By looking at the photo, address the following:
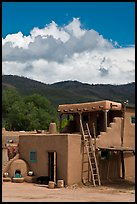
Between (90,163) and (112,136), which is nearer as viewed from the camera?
(90,163)

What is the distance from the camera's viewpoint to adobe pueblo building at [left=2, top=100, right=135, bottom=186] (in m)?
21.2

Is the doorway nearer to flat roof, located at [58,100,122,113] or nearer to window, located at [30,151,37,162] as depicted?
window, located at [30,151,37,162]

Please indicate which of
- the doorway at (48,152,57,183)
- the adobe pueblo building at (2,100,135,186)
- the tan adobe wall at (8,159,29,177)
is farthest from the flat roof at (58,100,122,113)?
the tan adobe wall at (8,159,29,177)

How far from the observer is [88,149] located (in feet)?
71.4

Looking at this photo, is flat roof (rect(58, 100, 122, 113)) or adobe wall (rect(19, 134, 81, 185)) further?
flat roof (rect(58, 100, 122, 113))

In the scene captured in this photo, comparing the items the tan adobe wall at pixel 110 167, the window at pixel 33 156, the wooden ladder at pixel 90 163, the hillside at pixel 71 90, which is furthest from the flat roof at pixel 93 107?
the hillside at pixel 71 90

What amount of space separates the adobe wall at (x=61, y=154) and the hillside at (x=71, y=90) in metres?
74.4

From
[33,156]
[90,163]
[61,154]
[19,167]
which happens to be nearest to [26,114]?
[33,156]

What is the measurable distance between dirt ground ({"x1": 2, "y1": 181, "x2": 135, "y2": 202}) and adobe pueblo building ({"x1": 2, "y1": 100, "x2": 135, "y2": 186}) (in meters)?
1.00

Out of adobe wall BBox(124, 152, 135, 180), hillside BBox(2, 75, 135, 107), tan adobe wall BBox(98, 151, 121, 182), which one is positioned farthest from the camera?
hillside BBox(2, 75, 135, 107)

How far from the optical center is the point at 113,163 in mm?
23797

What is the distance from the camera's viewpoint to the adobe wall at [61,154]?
20.9 metres

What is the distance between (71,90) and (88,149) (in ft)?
355

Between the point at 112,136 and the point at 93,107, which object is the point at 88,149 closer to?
the point at 112,136
